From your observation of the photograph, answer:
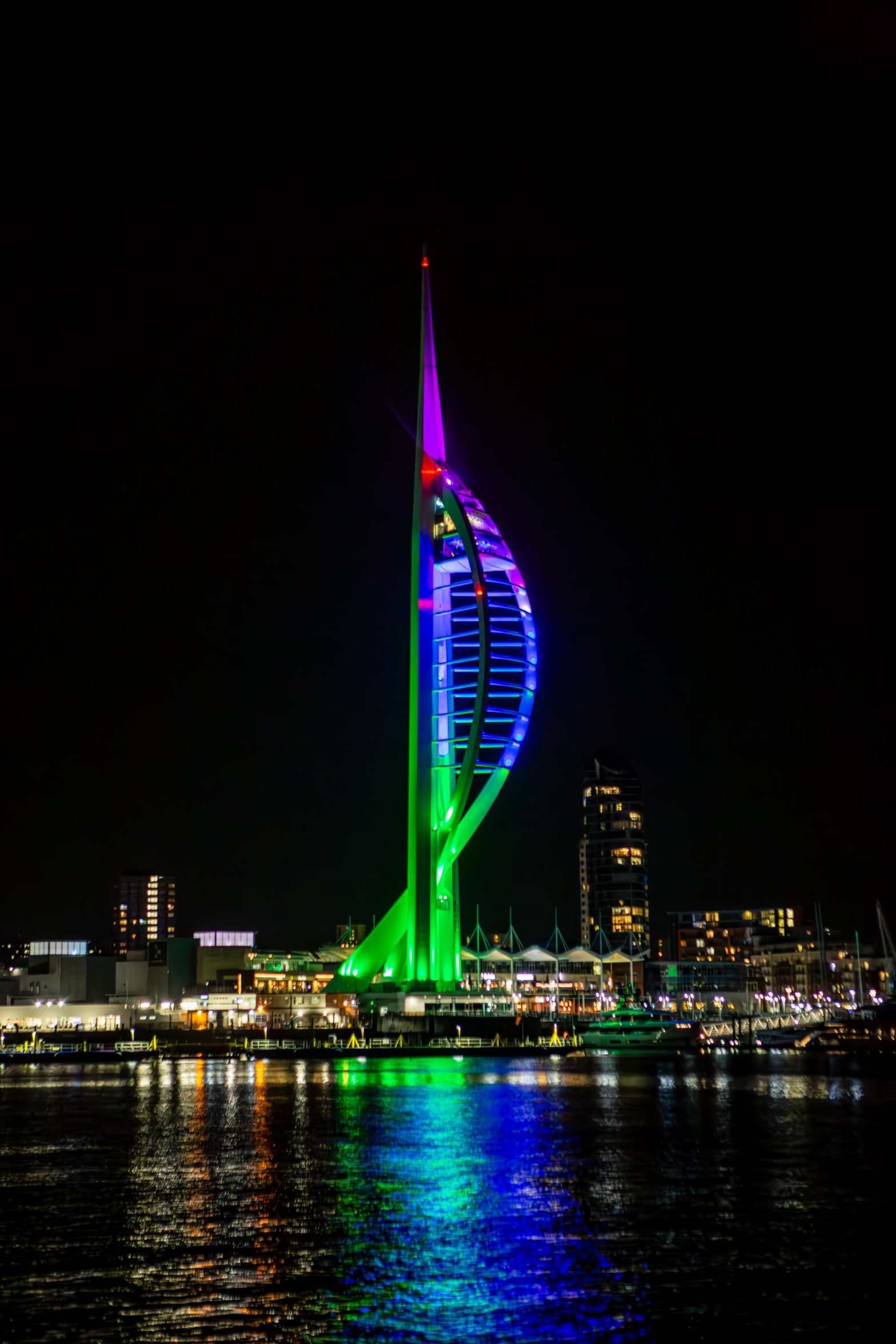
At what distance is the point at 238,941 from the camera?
11606 centimetres

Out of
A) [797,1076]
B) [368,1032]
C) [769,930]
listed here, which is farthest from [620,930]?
[797,1076]

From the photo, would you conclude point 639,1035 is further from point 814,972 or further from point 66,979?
point 814,972

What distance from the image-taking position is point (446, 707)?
7875cm

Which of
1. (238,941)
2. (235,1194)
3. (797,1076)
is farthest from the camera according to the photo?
(238,941)

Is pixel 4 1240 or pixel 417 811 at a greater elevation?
pixel 417 811

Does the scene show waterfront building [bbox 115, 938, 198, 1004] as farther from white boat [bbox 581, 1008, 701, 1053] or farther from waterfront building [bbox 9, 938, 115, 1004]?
white boat [bbox 581, 1008, 701, 1053]

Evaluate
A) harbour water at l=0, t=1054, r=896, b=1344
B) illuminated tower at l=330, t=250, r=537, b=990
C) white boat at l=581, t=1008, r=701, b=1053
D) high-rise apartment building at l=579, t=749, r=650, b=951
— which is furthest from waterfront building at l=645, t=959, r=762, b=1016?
harbour water at l=0, t=1054, r=896, b=1344

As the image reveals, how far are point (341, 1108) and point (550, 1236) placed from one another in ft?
73.4

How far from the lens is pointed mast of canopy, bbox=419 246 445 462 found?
8306cm

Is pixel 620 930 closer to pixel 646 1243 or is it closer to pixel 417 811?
pixel 417 811

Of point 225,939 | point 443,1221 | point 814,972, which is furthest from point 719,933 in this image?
point 443,1221

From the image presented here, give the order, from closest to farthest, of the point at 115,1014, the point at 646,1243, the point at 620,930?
the point at 646,1243
the point at 115,1014
the point at 620,930

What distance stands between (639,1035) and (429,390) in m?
41.9

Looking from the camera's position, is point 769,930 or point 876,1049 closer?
point 876,1049
